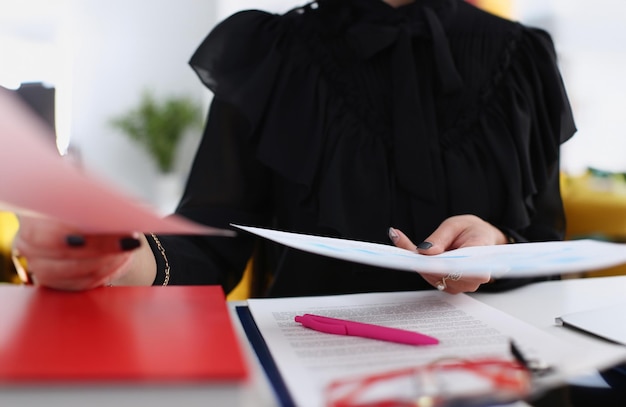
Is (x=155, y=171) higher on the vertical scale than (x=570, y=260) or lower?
lower

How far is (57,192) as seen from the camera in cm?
31

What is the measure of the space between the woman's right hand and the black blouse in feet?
0.98

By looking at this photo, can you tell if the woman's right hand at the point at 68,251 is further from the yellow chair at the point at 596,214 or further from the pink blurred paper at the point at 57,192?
the yellow chair at the point at 596,214

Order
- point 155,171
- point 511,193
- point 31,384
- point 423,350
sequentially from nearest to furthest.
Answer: point 31,384 < point 423,350 < point 511,193 < point 155,171

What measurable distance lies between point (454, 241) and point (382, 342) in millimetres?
214

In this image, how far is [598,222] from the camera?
1221 millimetres

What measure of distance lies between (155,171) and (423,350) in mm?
4053

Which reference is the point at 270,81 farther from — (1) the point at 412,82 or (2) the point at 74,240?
(2) the point at 74,240

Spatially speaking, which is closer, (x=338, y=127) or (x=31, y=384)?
(x=31, y=384)

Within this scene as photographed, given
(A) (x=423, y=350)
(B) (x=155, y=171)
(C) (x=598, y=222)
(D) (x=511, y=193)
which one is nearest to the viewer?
(A) (x=423, y=350)

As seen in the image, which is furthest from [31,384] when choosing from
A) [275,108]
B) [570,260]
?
[275,108]

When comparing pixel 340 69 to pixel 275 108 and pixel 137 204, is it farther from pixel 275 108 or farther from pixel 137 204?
pixel 137 204

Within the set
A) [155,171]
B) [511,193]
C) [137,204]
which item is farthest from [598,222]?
[155,171]

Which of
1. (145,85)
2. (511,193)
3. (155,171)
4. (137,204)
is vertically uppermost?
(137,204)
